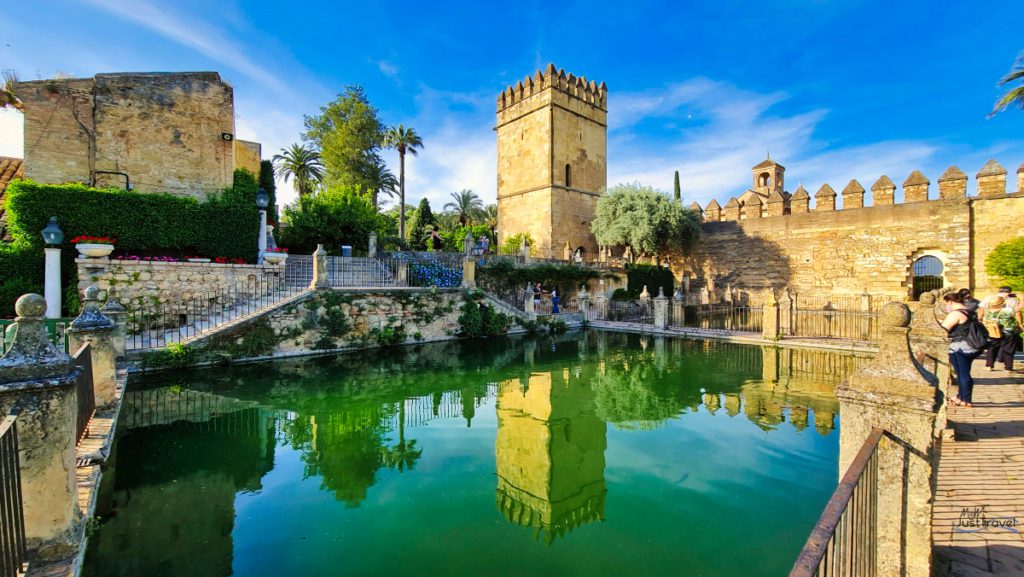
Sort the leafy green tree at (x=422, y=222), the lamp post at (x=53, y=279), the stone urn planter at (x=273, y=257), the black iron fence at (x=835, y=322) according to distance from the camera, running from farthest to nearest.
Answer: the leafy green tree at (x=422, y=222), the black iron fence at (x=835, y=322), the stone urn planter at (x=273, y=257), the lamp post at (x=53, y=279)

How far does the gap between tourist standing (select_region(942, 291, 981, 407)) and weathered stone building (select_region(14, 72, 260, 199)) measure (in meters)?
18.9

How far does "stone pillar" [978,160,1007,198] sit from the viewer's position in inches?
716

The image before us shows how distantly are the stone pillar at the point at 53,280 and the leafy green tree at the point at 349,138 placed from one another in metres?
20.2

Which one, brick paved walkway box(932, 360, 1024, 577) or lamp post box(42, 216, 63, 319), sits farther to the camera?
lamp post box(42, 216, 63, 319)

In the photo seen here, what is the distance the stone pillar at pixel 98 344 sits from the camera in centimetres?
588

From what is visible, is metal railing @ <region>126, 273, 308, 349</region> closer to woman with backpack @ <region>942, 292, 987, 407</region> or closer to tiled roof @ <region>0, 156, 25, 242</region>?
tiled roof @ <region>0, 156, 25, 242</region>

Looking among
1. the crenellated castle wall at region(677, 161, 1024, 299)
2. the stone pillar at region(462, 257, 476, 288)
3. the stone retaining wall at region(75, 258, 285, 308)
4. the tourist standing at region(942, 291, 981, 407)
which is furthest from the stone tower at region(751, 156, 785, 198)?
the stone retaining wall at region(75, 258, 285, 308)

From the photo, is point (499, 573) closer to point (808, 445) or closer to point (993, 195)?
point (808, 445)

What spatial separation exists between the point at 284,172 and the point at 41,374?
110 ft

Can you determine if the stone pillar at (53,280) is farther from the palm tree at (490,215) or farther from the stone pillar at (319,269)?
the palm tree at (490,215)

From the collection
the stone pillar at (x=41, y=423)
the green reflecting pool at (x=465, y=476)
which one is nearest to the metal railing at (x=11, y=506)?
the stone pillar at (x=41, y=423)

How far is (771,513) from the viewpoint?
13.7 feet

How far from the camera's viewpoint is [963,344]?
5.79 meters

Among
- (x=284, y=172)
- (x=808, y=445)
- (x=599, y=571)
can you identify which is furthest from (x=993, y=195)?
(x=284, y=172)
